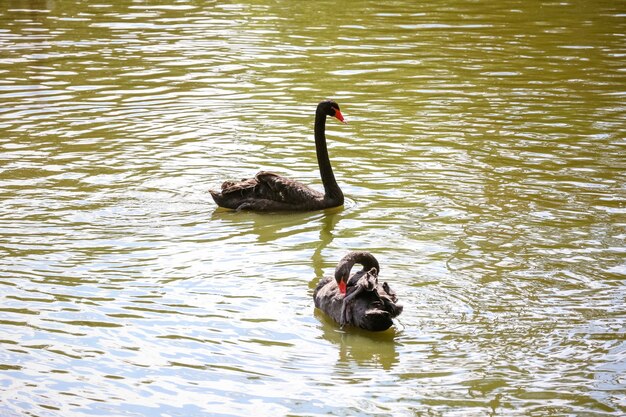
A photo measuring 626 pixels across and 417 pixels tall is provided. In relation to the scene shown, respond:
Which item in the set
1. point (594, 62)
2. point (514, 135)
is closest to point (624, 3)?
point (594, 62)

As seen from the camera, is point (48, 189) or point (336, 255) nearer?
point (336, 255)

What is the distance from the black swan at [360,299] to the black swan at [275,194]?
2.46 meters

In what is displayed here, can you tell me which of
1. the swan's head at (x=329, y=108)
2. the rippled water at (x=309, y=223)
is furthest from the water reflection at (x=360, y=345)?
the swan's head at (x=329, y=108)

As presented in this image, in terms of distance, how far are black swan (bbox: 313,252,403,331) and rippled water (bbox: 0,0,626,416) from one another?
148 millimetres

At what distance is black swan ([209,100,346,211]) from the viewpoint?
10.0 metres

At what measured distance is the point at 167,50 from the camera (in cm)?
1711

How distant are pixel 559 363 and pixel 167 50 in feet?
37.8

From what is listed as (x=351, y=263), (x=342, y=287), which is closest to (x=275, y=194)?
(x=351, y=263)

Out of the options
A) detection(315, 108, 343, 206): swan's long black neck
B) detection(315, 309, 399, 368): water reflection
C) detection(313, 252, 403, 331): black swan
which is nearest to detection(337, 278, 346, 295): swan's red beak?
detection(313, 252, 403, 331): black swan

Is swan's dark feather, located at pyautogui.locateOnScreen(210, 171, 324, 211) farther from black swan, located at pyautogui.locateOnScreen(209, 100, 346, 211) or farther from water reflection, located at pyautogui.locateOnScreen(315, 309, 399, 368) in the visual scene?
water reflection, located at pyautogui.locateOnScreen(315, 309, 399, 368)

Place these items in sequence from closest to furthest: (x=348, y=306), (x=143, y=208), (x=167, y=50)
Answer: (x=348, y=306) → (x=143, y=208) → (x=167, y=50)

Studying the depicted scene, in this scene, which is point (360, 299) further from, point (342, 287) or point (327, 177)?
point (327, 177)

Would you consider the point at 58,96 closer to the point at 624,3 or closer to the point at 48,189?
the point at 48,189

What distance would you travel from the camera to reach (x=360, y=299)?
7258mm
